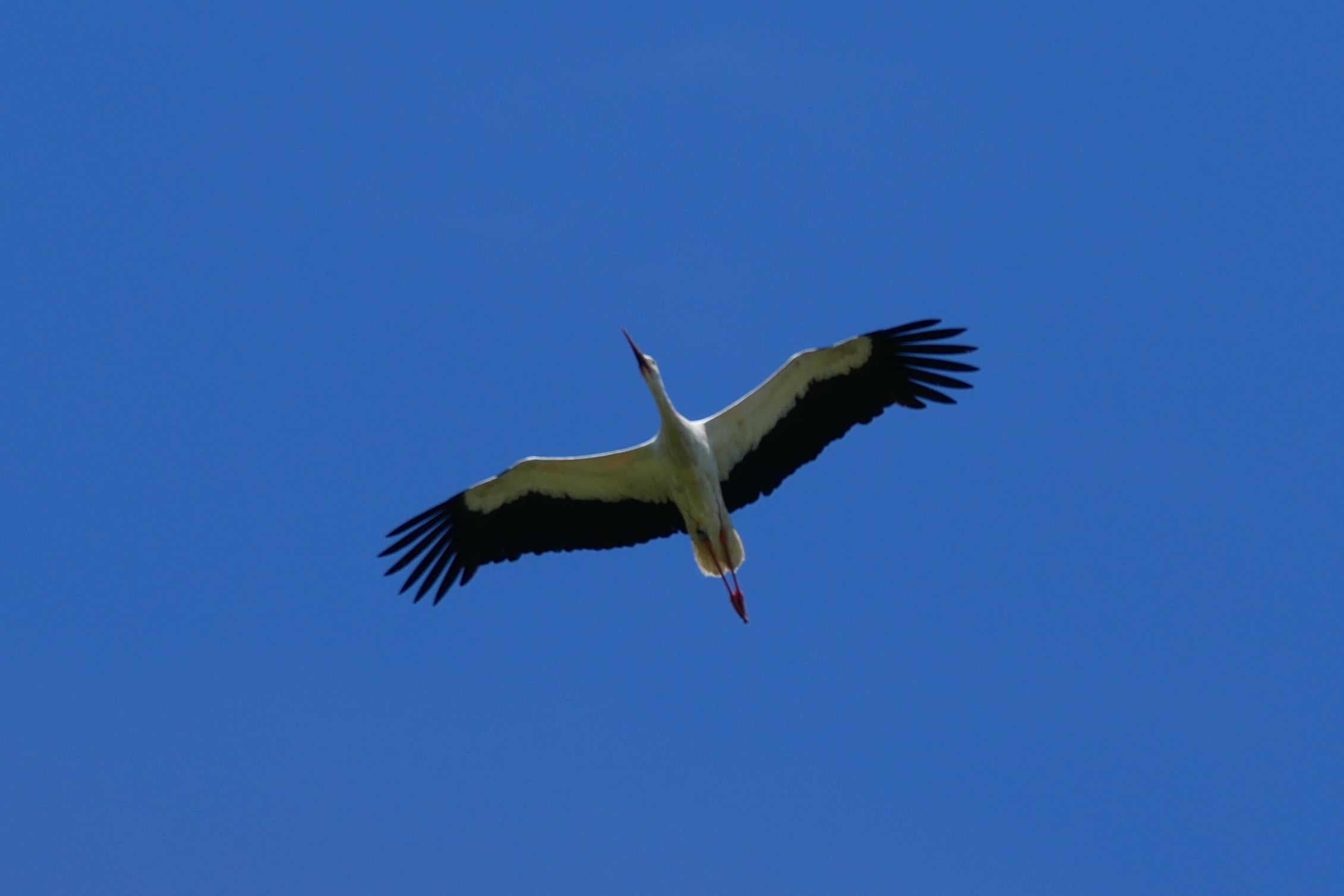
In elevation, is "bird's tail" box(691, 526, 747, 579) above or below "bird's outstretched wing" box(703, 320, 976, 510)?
below

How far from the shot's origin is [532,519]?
16531 mm

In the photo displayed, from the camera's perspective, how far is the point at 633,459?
630 inches

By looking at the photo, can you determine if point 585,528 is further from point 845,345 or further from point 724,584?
point 845,345

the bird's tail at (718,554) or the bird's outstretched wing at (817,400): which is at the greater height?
the bird's outstretched wing at (817,400)

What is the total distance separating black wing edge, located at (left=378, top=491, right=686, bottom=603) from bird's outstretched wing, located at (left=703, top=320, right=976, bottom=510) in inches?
30.5

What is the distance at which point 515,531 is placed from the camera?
16531mm

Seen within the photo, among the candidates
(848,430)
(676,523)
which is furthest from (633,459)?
(848,430)

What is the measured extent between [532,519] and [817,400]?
2.56 meters

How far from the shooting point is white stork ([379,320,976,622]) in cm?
1573

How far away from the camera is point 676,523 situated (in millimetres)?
16297

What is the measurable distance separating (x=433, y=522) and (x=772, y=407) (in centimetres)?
296

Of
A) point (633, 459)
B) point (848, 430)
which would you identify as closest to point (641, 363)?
point (633, 459)

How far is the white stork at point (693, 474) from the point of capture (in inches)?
619

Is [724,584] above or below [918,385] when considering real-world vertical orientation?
below
